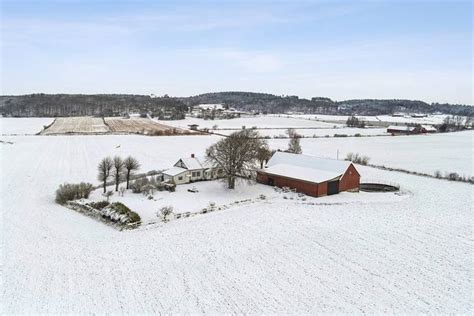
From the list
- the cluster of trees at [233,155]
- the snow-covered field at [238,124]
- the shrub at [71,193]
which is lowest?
the shrub at [71,193]

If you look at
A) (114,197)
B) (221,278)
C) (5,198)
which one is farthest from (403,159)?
(5,198)

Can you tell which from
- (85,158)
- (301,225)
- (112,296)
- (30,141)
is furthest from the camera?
(30,141)

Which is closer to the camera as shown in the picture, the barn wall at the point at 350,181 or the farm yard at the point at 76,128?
the barn wall at the point at 350,181

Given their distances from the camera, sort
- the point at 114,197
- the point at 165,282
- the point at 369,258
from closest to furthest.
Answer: the point at 165,282, the point at 369,258, the point at 114,197

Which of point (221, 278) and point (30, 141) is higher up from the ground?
point (30, 141)

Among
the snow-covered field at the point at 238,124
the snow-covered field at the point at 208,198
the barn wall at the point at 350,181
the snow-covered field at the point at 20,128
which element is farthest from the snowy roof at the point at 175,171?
the snow-covered field at the point at 238,124

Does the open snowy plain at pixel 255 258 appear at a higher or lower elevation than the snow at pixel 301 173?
lower

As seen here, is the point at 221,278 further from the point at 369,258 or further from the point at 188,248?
the point at 369,258

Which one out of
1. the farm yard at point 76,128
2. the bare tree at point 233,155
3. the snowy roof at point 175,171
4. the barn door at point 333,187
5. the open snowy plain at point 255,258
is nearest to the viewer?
the open snowy plain at point 255,258

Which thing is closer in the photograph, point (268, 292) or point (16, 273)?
point (268, 292)

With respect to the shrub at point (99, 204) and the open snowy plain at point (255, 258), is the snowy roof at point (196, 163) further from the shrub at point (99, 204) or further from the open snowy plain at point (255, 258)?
the shrub at point (99, 204)
